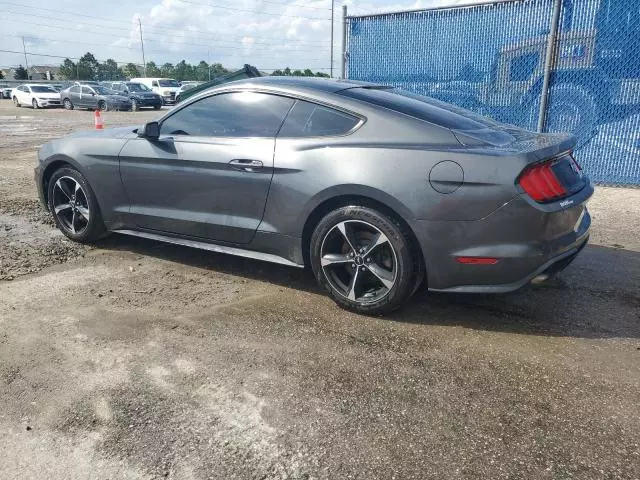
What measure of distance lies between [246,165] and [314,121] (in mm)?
570

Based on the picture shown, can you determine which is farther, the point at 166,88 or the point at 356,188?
the point at 166,88

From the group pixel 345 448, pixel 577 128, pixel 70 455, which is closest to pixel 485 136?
pixel 345 448

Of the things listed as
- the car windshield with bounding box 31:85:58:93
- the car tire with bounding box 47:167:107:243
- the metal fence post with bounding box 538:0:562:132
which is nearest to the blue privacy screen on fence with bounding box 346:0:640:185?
the metal fence post with bounding box 538:0:562:132

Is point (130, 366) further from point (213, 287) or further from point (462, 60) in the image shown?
point (462, 60)

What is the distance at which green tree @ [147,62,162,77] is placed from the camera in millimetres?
71312

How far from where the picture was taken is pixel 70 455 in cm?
228

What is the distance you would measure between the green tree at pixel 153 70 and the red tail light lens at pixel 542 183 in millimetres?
74214

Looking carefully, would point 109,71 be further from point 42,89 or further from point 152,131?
point 152,131

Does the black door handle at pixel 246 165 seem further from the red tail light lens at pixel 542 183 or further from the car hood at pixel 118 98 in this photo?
the car hood at pixel 118 98

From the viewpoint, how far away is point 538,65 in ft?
26.2

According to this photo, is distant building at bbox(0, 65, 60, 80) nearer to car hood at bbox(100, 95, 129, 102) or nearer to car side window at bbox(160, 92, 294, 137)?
car hood at bbox(100, 95, 129, 102)

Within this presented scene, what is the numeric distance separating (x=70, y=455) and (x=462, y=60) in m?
8.10

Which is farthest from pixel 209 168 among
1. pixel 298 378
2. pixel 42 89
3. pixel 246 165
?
pixel 42 89

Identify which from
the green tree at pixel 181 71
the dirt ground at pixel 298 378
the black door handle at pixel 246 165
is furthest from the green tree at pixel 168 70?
the dirt ground at pixel 298 378
